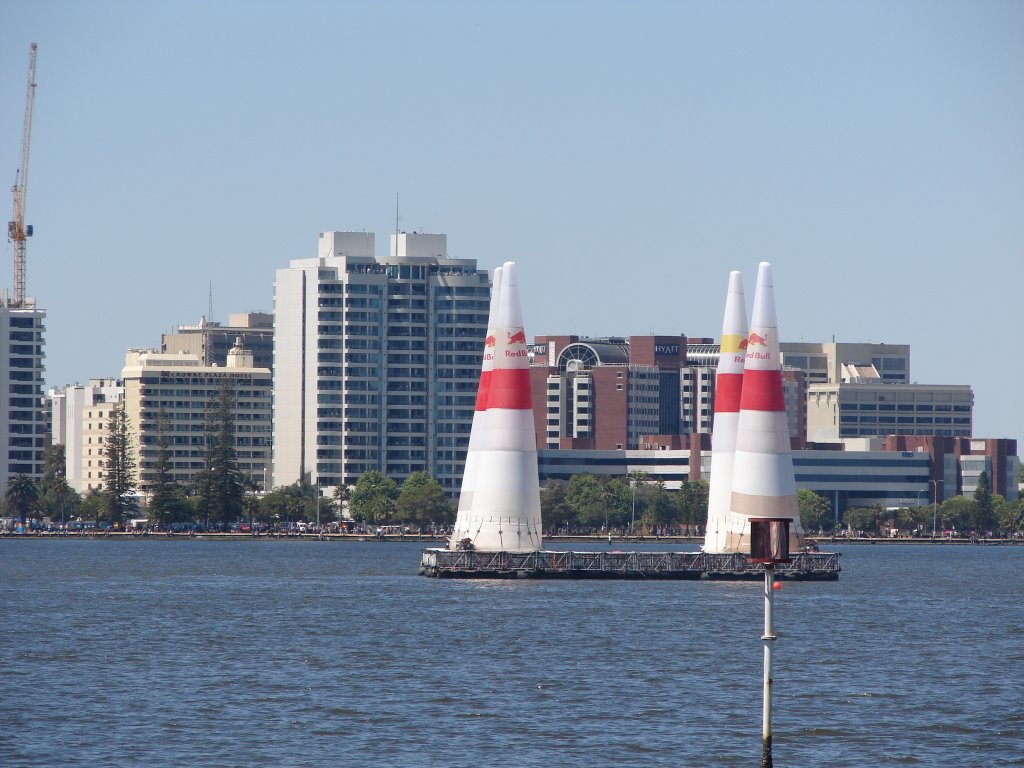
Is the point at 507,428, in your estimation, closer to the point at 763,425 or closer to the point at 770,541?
the point at 763,425

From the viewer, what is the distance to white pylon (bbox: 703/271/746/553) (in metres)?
91.1

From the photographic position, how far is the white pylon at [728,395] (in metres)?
91.1

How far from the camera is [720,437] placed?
303 feet

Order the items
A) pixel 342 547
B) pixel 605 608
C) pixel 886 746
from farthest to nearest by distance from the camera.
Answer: pixel 342 547 → pixel 605 608 → pixel 886 746

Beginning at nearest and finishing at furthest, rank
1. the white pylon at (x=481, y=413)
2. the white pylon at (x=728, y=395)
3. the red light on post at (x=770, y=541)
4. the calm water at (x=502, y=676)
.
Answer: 1. the red light on post at (x=770, y=541)
2. the calm water at (x=502, y=676)
3. the white pylon at (x=481, y=413)
4. the white pylon at (x=728, y=395)

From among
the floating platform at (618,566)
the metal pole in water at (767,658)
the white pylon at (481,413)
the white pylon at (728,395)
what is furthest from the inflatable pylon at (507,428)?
the metal pole in water at (767,658)

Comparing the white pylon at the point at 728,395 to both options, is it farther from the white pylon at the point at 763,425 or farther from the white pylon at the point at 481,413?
the white pylon at the point at 481,413

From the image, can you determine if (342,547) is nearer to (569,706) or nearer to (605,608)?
(605,608)

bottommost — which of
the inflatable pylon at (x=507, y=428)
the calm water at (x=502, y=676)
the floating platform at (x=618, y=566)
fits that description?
the calm water at (x=502, y=676)

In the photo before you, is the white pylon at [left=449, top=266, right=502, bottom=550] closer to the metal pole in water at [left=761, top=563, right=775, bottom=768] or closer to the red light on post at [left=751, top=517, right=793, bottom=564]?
the metal pole in water at [left=761, top=563, right=775, bottom=768]

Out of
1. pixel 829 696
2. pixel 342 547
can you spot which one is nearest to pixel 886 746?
pixel 829 696

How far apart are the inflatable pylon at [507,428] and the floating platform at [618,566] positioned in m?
2.79

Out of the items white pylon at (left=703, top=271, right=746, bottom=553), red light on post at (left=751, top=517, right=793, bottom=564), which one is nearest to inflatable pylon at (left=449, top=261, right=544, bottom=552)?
white pylon at (left=703, top=271, right=746, bottom=553)

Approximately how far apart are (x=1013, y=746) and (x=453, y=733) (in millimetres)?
11817
